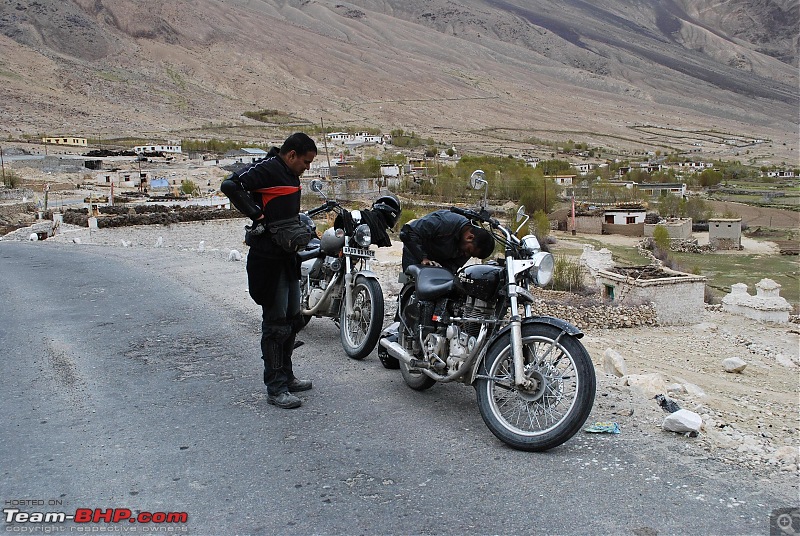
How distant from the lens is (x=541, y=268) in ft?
15.8

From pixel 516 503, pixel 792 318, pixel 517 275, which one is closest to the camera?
pixel 516 503

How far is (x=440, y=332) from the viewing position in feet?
17.8

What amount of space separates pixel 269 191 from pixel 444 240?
4.47ft

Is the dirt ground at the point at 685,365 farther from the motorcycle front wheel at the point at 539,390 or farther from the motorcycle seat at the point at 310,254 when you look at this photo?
the motorcycle seat at the point at 310,254

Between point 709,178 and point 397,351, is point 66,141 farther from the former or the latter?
point 397,351

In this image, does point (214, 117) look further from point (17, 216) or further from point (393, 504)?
point (393, 504)

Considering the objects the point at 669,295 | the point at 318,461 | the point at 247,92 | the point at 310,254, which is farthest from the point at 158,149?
the point at 318,461

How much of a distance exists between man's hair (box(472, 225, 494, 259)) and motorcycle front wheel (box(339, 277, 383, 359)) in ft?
4.49

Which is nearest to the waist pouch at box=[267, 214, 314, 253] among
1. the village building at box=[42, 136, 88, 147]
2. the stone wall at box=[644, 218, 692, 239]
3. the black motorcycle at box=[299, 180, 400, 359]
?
the black motorcycle at box=[299, 180, 400, 359]

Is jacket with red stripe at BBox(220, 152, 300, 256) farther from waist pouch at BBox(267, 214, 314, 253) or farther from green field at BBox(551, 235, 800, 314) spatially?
green field at BBox(551, 235, 800, 314)

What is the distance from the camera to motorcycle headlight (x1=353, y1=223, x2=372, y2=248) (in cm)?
704

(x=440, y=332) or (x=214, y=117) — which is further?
(x=214, y=117)

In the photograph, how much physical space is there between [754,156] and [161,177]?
114 m

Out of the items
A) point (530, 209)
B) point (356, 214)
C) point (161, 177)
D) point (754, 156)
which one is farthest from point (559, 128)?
point (356, 214)
